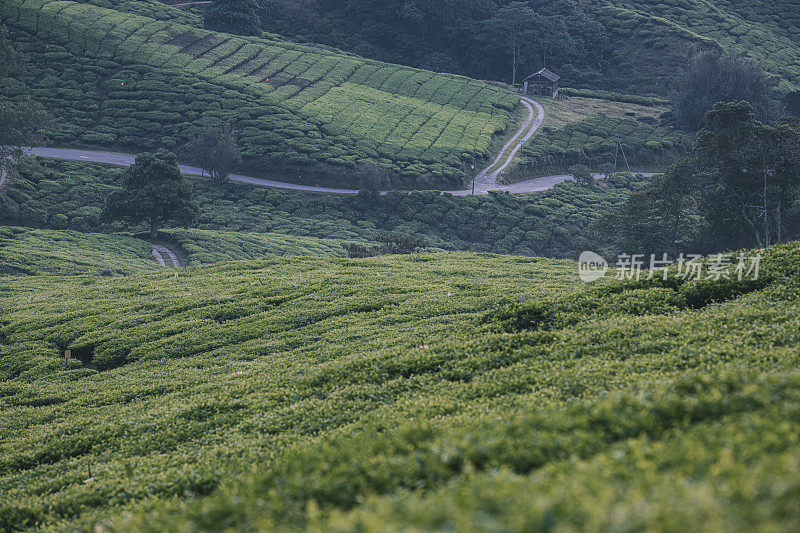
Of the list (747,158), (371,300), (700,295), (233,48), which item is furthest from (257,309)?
(233,48)

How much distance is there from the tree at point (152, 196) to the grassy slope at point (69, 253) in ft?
9.12

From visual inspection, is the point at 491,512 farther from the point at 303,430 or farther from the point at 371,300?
the point at 371,300

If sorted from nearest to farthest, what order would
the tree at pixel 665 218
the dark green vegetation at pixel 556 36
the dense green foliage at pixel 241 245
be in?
the tree at pixel 665 218 → the dense green foliage at pixel 241 245 → the dark green vegetation at pixel 556 36

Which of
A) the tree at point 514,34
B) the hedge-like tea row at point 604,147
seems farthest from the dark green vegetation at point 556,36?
the hedge-like tea row at point 604,147

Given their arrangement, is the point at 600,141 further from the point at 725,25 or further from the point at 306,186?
the point at 725,25

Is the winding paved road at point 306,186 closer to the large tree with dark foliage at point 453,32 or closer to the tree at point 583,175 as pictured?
the tree at point 583,175

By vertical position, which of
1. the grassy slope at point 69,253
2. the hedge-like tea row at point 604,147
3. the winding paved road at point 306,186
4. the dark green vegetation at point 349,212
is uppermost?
the hedge-like tea row at point 604,147

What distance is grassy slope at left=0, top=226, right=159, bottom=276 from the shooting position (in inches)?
1743

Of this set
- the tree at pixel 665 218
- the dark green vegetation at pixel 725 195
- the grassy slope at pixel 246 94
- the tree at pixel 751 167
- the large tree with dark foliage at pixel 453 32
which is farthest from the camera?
the large tree with dark foliage at pixel 453 32

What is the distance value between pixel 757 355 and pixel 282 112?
296 ft

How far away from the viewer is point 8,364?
71.3 feet

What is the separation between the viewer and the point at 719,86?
334 feet

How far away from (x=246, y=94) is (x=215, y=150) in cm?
2566

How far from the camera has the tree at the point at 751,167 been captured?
4069cm
